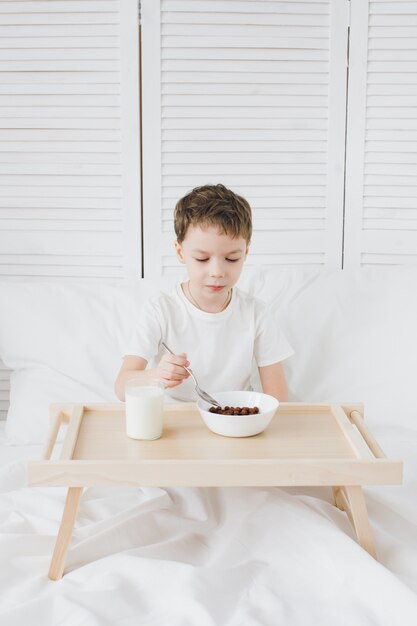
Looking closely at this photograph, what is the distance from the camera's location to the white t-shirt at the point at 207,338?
176 cm

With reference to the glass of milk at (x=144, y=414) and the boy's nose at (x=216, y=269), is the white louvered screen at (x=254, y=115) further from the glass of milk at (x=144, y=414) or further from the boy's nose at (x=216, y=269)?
the glass of milk at (x=144, y=414)

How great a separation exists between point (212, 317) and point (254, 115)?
79 centimetres

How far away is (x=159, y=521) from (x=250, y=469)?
0.29 m

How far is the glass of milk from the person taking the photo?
1.33m

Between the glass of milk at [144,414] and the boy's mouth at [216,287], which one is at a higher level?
the boy's mouth at [216,287]

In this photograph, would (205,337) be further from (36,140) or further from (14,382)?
(36,140)

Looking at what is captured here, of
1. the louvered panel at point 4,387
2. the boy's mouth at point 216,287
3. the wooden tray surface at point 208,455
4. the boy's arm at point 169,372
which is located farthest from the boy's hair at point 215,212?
the louvered panel at point 4,387

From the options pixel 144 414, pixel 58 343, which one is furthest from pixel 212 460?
pixel 58 343

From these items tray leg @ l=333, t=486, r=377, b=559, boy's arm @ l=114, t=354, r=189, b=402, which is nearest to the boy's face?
boy's arm @ l=114, t=354, r=189, b=402

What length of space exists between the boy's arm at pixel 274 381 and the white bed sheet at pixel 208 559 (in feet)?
1.00

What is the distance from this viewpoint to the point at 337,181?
90.1 inches

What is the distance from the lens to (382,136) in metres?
2.26

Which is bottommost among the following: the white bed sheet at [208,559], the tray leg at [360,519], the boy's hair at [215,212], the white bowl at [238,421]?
the white bed sheet at [208,559]

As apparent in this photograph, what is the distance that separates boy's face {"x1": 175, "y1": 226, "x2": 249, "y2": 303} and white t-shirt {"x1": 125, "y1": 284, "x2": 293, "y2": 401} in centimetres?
10
